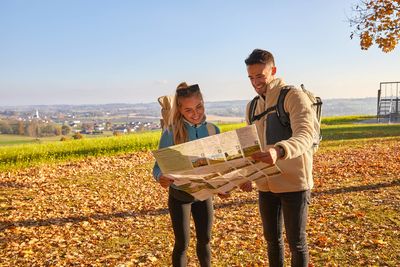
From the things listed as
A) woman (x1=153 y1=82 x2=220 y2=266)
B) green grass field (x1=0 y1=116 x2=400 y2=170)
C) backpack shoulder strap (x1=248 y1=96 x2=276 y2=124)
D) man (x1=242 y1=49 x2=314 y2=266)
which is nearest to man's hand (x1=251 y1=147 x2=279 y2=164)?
man (x1=242 y1=49 x2=314 y2=266)

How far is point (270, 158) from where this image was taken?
2.64 metres

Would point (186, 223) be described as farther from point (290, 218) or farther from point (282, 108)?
point (282, 108)

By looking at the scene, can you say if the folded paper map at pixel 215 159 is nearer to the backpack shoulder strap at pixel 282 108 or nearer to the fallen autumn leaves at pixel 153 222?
the backpack shoulder strap at pixel 282 108

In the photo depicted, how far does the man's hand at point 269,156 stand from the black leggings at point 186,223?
1.24m

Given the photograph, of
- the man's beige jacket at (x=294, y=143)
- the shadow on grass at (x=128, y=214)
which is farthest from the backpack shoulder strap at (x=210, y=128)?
the shadow on grass at (x=128, y=214)

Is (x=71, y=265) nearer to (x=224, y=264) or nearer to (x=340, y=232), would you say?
(x=224, y=264)

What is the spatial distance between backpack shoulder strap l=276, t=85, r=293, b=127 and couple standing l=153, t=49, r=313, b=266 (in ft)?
0.12

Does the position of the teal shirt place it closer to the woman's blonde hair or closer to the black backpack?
the woman's blonde hair

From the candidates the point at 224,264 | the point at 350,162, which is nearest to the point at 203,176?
the point at 224,264

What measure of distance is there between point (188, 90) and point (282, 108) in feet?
3.08

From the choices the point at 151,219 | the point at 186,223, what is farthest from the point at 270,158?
the point at 151,219

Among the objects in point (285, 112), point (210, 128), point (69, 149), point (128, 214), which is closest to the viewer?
point (285, 112)

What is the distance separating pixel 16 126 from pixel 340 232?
68.0 metres

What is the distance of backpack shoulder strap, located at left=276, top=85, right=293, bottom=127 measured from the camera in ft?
10.4
